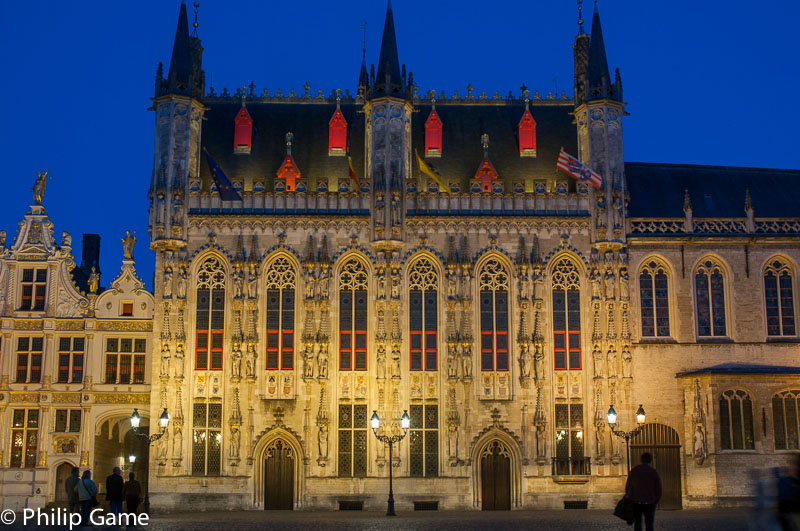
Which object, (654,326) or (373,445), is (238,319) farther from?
(654,326)

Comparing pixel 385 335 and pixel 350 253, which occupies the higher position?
pixel 350 253

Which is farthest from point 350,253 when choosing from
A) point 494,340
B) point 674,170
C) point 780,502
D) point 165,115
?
point 780,502

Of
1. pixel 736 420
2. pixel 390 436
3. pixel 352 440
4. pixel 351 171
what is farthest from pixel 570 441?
pixel 351 171

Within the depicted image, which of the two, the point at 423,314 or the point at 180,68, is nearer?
the point at 423,314

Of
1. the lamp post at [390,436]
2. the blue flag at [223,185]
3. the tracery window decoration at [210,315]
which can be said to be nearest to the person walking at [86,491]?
the lamp post at [390,436]

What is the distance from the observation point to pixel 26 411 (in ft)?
148

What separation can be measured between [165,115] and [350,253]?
11023mm

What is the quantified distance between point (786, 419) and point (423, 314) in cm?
1668

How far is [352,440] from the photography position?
145ft

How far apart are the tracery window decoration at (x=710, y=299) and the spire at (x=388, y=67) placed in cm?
1664

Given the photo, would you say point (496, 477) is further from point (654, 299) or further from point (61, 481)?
point (61, 481)

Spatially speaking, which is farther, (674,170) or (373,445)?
(674,170)

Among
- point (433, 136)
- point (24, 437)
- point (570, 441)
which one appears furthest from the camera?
point (433, 136)

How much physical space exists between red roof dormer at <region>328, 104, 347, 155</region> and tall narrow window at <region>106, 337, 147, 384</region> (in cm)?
1309
